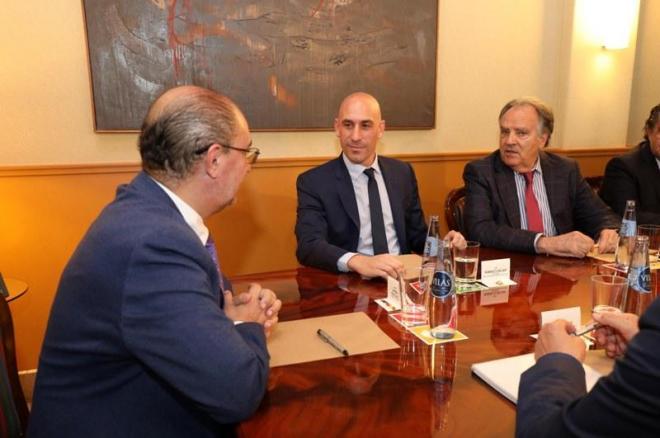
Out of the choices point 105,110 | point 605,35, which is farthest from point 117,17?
point 605,35

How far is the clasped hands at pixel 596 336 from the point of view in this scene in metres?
1.02

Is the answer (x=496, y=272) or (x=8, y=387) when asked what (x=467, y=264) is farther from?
(x=8, y=387)

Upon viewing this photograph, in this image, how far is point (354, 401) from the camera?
1.03 metres

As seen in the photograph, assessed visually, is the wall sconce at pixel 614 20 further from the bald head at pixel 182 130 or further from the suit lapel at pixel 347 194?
the bald head at pixel 182 130

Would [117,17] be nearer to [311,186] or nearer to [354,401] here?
[311,186]

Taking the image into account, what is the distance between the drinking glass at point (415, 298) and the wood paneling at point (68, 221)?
1.82m

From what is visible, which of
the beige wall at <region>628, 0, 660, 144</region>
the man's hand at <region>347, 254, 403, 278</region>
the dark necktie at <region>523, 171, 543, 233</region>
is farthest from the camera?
the beige wall at <region>628, 0, 660, 144</region>

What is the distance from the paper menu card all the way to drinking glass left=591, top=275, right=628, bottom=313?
56 centimetres

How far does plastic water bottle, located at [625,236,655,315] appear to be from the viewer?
1.35m

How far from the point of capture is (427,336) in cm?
133

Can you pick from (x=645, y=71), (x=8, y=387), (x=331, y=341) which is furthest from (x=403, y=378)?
(x=645, y=71)

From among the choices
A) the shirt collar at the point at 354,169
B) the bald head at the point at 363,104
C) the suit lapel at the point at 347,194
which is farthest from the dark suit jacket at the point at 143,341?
the bald head at the point at 363,104

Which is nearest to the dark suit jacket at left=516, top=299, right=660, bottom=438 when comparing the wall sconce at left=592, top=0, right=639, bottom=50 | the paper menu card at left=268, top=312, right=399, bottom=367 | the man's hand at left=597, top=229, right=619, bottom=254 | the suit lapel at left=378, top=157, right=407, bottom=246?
the paper menu card at left=268, top=312, right=399, bottom=367

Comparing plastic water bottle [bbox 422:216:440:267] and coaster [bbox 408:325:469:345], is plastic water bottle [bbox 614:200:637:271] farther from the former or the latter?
coaster [bbox 408:325:469:345]
